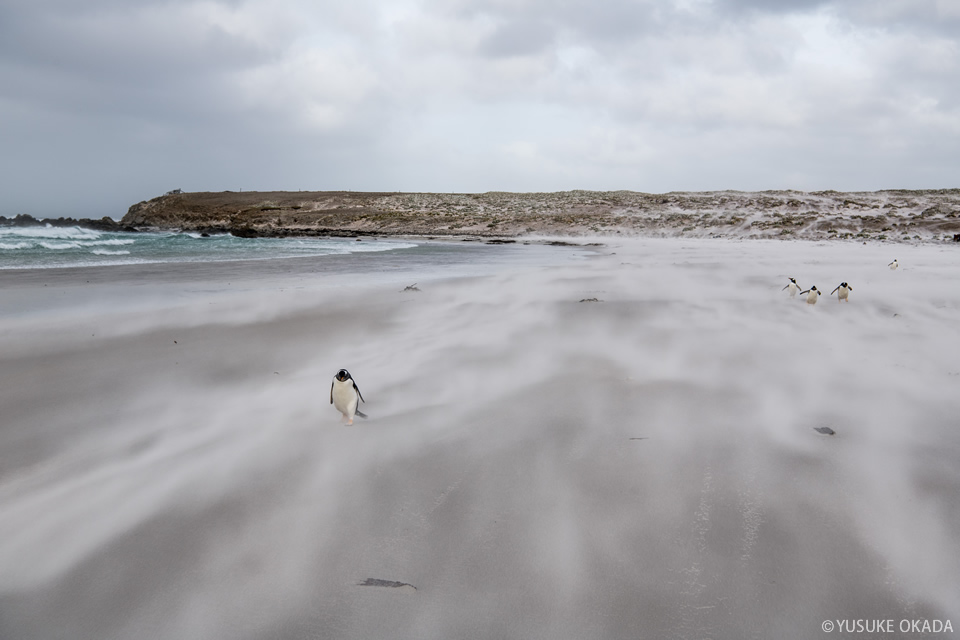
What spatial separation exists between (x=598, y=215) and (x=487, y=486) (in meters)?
36.9

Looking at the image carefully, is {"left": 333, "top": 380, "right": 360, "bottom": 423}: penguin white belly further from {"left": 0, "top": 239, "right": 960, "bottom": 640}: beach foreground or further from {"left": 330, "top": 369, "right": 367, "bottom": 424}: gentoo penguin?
{"left": 0, "top": 239, "right": 960, "bottom": 640}: beach foreground

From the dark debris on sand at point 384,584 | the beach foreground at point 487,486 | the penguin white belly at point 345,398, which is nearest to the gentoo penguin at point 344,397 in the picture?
the penguin white belly at point 345,398

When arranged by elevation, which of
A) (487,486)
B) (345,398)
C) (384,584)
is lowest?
(384,584)

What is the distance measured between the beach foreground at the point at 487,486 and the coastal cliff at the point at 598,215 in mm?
25046

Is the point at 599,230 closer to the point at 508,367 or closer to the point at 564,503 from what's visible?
the point at 508,367

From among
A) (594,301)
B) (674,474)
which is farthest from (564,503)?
(594,301)

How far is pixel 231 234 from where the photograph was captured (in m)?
40.5

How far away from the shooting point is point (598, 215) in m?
37.6

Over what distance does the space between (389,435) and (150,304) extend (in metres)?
6.97

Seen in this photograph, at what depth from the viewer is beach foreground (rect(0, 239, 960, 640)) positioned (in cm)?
206

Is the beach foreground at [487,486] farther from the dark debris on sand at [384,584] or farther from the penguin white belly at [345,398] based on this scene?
the penguin white belly at [345,398]

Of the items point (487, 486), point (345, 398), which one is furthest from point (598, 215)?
point (487, 486)

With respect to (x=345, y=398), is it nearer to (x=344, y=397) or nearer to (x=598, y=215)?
(x=344, y=397)

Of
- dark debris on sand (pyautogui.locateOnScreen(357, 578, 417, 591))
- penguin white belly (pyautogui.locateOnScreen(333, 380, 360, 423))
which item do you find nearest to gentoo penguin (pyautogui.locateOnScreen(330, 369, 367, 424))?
penguin white belly (pyautogui.locateOnScreen(333, 380, 360, 423))
